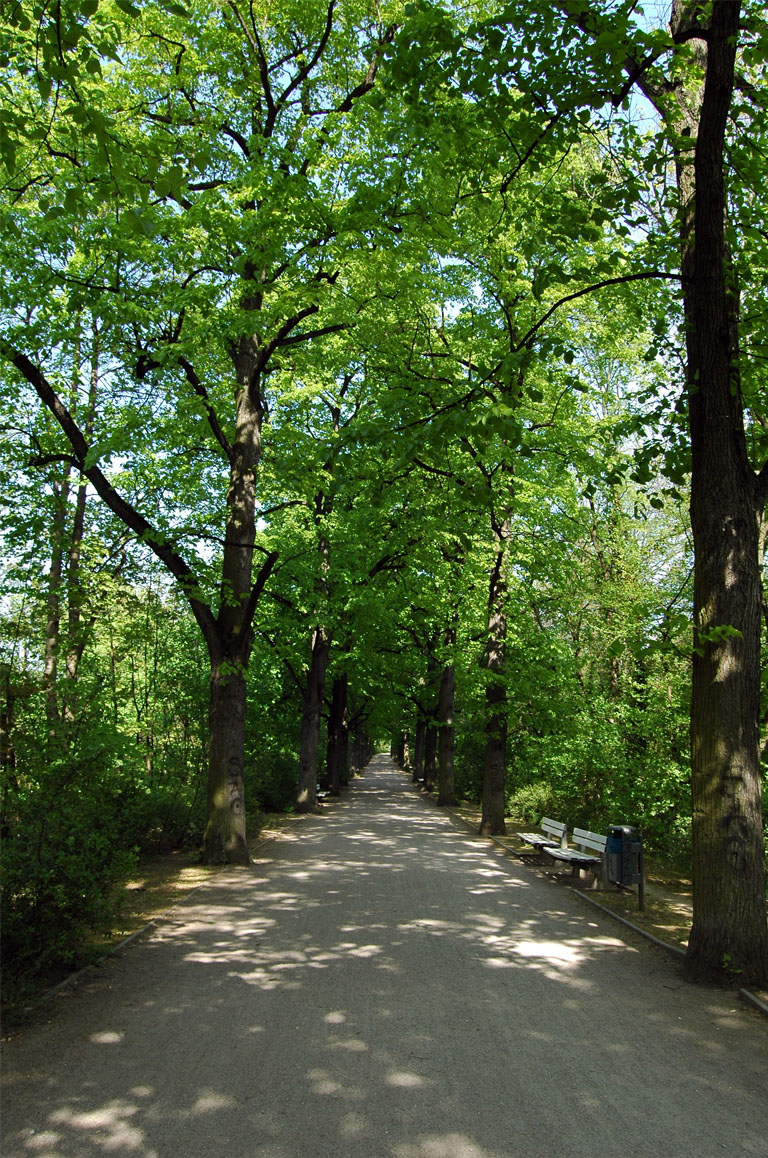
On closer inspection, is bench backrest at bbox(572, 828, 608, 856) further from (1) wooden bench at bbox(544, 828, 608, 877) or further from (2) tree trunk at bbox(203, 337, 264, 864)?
(2) tree trunk at bbox(203, 337, 264, 864)

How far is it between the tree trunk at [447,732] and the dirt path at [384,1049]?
16.1 meters

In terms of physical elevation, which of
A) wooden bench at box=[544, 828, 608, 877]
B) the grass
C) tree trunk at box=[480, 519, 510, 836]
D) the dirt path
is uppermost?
tree trunk at box=[480, 519, 510, 836]

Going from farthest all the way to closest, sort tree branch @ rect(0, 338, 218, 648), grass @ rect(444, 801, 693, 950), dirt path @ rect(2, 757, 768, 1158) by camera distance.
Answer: tree branch @ rect(0, 338, 218, 648)
grass @ rect(444, 801, 693, 950)
dirt path @ rect(2, 757, 768, 1158)

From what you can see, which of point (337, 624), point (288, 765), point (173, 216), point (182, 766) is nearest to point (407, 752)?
point (288, 765)

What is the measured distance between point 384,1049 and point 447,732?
810 inches

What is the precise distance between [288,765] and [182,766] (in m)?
13.1

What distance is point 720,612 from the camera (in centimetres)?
694

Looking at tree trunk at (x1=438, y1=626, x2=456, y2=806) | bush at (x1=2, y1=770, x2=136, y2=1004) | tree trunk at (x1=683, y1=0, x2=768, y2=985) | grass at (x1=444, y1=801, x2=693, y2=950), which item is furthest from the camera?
tree trunk at (x1=438, y1=626, x2=456, y2=806)

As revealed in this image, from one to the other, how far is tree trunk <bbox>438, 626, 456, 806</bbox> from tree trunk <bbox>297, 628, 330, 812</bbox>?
12.6ft

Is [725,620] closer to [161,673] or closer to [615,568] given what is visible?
[161,673]

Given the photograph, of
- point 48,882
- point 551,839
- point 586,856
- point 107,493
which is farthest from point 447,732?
point 48,882

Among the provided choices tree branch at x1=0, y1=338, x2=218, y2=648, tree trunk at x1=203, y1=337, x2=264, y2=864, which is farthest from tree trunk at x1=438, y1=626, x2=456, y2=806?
tree branch at x1=0, y1=338, x2=218, y2=648

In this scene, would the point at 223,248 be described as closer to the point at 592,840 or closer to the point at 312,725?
the point at 592,840

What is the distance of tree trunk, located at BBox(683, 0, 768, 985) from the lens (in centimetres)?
650
